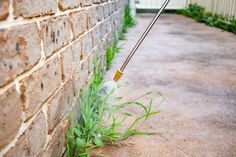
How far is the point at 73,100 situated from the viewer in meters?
1.17

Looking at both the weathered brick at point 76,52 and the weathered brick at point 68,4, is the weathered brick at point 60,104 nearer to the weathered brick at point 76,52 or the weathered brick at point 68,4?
the weathered brick at point 76,52

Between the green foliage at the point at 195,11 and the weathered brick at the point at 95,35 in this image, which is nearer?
the weathered brick at the point at 95,35

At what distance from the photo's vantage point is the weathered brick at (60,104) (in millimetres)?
870

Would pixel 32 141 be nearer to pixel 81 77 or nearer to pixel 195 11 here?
pixel 81 77

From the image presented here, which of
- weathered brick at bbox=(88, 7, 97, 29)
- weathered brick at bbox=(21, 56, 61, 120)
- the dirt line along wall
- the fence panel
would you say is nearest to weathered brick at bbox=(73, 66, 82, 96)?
the dirt line along wall

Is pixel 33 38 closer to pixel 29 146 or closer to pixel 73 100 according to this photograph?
pixel 29 146

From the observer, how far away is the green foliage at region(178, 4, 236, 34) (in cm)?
478

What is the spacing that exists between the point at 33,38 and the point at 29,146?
0.30m

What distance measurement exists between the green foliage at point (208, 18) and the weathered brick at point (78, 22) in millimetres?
3930

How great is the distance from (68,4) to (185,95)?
3.76 feet

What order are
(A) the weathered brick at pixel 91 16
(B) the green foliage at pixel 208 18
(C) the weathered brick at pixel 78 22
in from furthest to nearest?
(B) the green foliage at pixel 208 18 → (A) the weathered brick at pixel 91 16 → (C) the weathered brick at pixel 78 22

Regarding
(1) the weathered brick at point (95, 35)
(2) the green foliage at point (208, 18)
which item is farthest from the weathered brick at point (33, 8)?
(2) the green foliage at point (208, 18)

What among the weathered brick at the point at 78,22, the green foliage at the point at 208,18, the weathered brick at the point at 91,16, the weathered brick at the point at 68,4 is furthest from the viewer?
the green foliage at the point at 208,18

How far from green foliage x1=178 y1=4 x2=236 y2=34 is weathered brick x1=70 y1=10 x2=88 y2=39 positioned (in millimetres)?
3930
